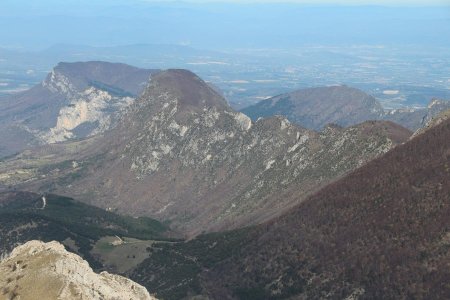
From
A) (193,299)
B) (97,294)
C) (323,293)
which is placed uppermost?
(97,294)

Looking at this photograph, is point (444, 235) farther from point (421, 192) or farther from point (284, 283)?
point (284, 283)

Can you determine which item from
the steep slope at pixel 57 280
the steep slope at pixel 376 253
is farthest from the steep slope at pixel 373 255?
the steep slope at pixel 57 280

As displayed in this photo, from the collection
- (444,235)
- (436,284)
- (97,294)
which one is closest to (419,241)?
(444,235)

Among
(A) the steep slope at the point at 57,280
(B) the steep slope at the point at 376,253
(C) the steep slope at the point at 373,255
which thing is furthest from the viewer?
(C) the steep slope at the point at 373,255

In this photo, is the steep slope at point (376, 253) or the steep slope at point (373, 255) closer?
the steep slope at point (376, 253)

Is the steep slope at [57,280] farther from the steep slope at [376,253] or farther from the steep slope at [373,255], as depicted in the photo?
the steep slope at [376,253]

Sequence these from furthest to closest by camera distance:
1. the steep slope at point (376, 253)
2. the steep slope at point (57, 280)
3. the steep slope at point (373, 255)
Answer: the steep slope at point (373, 255), the steep slope at point (376, 253), the steep slope at point (57, 280)

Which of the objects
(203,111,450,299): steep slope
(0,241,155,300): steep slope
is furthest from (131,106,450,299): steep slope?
(0,241,155,300): steep slope

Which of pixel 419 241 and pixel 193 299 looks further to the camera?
pixel 193 299
